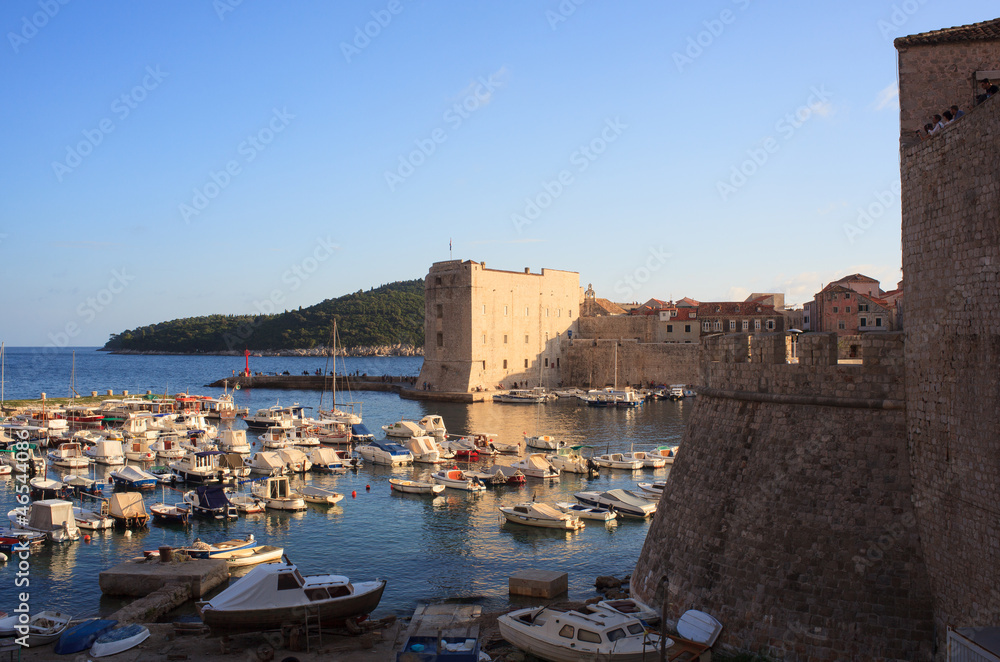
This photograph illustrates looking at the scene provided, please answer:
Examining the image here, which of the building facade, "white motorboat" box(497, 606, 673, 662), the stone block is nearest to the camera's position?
"white motorboat" box(497, 606, 673, 662)

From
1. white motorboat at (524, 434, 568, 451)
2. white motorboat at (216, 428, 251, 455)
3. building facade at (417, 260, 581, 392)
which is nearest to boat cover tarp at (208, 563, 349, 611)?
white motorboat at (216, 428, 251, 455)

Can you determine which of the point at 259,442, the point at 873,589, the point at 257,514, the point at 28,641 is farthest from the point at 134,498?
the point at 873,589

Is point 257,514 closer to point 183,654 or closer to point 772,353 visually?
point 183,654

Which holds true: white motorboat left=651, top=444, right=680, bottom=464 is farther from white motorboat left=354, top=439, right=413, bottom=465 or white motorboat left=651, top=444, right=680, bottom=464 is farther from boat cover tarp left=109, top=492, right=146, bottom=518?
boat cover tarp left=109, top=492, right=146, bottom=518

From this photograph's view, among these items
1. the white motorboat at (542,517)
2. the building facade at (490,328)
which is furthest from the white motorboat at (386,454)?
the building facade at (490,328)

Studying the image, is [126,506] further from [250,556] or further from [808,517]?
[808,517]

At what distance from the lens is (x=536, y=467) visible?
28.8 meters

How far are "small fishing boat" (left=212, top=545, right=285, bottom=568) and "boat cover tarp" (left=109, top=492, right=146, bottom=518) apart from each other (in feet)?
17.8

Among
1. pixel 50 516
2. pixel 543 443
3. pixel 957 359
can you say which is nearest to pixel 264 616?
pixel 957 359

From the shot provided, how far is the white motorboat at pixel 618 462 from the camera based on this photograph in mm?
30156

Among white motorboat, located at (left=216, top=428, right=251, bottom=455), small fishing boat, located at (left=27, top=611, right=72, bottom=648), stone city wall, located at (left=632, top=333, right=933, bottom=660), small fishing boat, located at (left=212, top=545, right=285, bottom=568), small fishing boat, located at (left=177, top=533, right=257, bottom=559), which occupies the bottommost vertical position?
small fishing boat, located at (left=212, top=545, right=285, bottom=568)

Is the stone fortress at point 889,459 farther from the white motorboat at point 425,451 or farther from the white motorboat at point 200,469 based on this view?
the white motorboat at point 425,451

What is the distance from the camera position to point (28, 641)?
11797 mm

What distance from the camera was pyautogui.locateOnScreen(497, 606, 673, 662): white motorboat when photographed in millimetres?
9992
